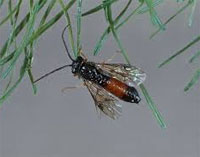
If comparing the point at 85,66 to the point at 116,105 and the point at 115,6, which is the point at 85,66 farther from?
the point at 115,6

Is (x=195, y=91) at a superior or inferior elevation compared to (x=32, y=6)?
inferior

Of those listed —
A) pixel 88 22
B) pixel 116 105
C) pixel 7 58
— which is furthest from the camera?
pixel 88 22

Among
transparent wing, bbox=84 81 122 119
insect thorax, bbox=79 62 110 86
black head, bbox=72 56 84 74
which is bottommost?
transparent wing, bbox=84 81 122 119

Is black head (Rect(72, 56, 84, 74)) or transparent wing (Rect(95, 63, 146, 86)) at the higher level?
black head (Rect(72, 56, 84, 74))

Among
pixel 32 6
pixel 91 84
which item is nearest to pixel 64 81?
pixel 91 84

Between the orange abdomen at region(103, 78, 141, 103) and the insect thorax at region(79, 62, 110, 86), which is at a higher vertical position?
the insect thorax at region(79, 62, 110, 86)

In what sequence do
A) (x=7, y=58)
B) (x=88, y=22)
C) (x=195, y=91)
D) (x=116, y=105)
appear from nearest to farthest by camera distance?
1. (x=7, y=58)
2. (x=116, y=105)
3. (x=195, y=91)
4. (x=88, y=22)
